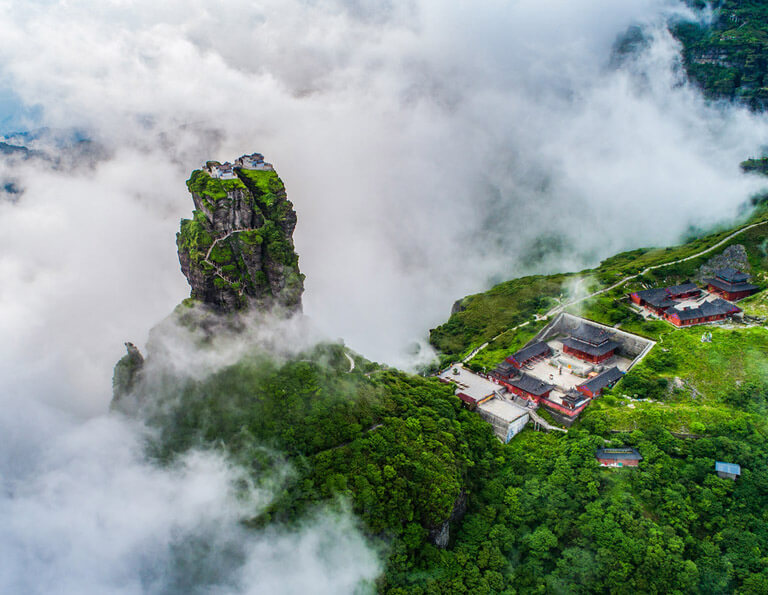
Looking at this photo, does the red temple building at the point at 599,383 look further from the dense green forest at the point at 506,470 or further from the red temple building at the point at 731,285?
the red temple building at the point at 731,285

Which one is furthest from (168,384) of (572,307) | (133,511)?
(572,307)

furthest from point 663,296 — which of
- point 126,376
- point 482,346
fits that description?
point 126,376

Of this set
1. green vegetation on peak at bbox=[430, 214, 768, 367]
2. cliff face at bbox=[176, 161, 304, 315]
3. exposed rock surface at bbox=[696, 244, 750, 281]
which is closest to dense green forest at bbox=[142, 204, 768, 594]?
cliff face at bbox=[176, 161, 304, 315]

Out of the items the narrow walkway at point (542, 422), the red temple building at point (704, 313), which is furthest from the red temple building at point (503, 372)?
the red temple building at point (704, 313)

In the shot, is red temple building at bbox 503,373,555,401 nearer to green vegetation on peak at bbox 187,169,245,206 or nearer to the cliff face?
the cliff face

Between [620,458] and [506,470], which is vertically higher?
[506,470]

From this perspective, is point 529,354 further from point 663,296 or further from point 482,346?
point 663,296

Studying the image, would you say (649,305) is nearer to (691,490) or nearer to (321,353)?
(691,490)
